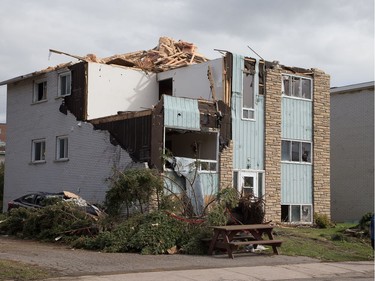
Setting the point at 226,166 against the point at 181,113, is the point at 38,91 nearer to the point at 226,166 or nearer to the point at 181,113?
the point at 181,113

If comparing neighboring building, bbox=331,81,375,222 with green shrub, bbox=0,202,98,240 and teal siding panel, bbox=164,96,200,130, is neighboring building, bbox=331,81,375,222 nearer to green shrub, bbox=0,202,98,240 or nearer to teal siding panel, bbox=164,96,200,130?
teal siding panel, bbox=164,96,200,130

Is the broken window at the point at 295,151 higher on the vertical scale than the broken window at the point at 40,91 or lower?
lower

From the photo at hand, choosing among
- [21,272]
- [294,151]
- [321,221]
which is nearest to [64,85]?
[294,151]

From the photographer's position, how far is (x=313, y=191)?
90.3 feet

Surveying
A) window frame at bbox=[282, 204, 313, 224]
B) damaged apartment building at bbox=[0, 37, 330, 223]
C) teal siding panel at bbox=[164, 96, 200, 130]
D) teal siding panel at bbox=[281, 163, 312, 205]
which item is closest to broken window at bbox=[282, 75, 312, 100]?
damaged apartment building at bbox=[0, 37, 330, 223]

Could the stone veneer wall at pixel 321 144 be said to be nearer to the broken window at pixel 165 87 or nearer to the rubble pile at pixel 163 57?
the rubble pile at pixel 163 57

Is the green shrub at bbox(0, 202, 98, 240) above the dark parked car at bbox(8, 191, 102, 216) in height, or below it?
below

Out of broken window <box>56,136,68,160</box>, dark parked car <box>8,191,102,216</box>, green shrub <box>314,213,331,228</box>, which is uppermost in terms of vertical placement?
broken window <box>56,136,68,160</box>

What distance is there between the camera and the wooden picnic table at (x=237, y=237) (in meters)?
16.1

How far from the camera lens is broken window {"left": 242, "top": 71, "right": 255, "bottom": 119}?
25.5m

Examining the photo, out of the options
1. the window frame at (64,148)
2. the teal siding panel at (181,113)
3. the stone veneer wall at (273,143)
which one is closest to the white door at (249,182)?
the stone veneer wall at (273,143)

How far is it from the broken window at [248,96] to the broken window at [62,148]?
7798 mm

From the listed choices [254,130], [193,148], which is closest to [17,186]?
[193,148]

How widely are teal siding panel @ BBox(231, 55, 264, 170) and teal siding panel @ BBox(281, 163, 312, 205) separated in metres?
1.50
